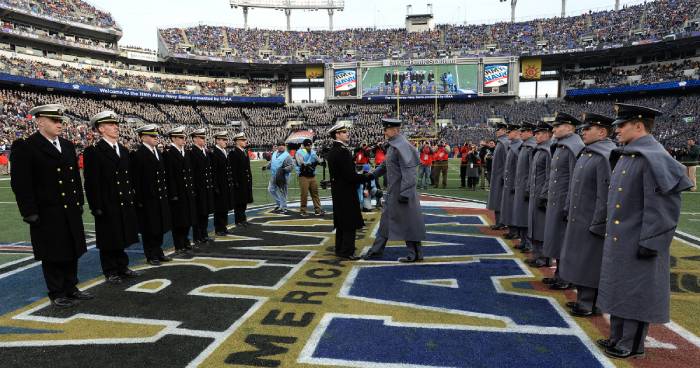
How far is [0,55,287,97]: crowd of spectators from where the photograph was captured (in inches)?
1649

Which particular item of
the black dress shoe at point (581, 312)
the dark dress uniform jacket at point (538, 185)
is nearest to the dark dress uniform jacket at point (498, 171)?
the dark dress uniform jacket at point (538, 185)

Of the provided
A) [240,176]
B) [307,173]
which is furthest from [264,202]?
[240,176]

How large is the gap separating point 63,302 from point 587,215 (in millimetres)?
5487

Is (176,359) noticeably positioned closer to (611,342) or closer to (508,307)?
(508,307)

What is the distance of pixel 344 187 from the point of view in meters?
6.41

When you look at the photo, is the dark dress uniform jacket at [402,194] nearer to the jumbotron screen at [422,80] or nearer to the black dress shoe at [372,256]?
the black dress shoe at [372,256]

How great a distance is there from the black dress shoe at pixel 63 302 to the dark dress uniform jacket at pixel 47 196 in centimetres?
45

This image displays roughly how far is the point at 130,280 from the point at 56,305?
3.22ft

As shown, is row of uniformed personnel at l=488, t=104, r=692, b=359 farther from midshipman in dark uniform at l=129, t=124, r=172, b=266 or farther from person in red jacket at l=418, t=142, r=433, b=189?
person in red jacket at l=418, t=142, r=433, b=189

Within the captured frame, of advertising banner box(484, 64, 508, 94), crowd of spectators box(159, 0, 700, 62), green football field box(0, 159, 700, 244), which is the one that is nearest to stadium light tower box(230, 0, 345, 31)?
crowd of spectators box(159, 0, 700, 62)

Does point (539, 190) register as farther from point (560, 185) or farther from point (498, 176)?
point (498, 176)

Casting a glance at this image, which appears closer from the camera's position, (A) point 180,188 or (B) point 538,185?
(B) point 538,185

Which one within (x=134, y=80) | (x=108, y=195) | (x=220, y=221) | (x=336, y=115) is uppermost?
(x=134, y=80)

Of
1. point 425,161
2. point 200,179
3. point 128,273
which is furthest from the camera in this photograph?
point 425,161
